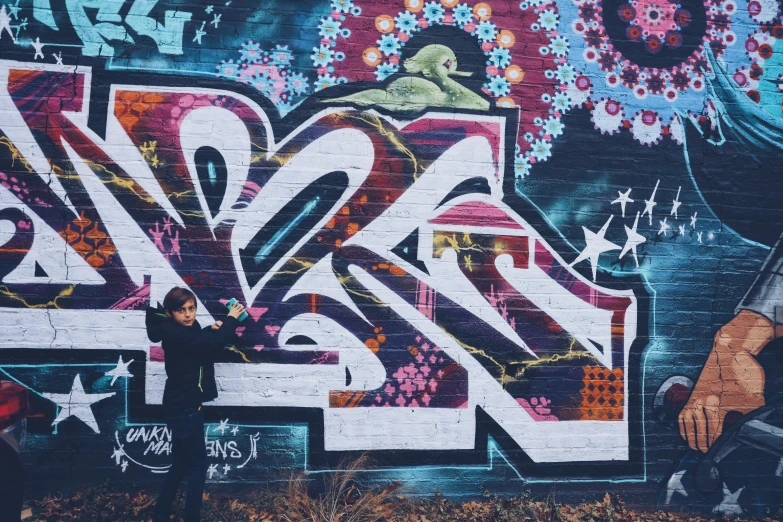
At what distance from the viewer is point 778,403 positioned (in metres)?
4.86

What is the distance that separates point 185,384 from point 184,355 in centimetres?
19

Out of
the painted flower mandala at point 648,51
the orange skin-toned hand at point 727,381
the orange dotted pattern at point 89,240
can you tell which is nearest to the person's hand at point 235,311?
the orange dotted pattern at point 89,240

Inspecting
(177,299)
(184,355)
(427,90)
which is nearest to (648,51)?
(427,90)

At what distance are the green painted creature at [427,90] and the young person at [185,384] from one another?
207cm

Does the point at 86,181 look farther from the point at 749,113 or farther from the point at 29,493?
the point at 749,113

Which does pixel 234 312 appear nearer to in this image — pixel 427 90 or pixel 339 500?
pixel 339 500

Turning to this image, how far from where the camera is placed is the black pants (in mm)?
3662

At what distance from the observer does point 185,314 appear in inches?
147

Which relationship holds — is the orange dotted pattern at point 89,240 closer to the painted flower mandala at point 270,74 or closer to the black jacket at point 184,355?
the black jacket at point 184,355

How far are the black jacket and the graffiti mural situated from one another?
0.63 m

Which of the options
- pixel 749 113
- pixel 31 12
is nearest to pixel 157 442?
pixel 31 12

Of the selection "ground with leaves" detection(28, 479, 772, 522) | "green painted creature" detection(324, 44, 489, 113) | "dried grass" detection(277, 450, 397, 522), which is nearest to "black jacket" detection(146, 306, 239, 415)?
"ground with leaves" detection(28, 479, 772, 522)

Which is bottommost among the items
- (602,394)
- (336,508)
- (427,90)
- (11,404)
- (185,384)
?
(336,508)

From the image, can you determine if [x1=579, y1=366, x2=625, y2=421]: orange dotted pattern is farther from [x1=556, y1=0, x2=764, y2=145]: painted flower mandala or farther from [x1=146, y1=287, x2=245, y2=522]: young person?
[x1=146, y1=287, x2=245, y2=522]: young person
